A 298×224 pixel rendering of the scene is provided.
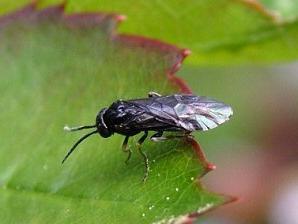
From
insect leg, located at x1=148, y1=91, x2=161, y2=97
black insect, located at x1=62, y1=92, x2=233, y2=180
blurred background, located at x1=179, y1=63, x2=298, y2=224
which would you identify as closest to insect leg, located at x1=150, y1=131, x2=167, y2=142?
black insect, located at x1=62, y1=92, x2=233, y2=180

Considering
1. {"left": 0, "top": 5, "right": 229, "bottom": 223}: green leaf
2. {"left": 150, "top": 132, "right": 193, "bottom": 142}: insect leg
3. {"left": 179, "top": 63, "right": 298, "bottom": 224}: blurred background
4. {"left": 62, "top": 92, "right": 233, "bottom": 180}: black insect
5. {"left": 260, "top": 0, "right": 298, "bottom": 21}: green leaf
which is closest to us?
{"left": 0, "top": 5, "right": 229, "bottom": 223}: green leaf

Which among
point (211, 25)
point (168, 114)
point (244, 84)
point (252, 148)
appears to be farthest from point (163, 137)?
point (244, 84)

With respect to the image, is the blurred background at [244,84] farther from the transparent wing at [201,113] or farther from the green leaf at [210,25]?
the transparent wing at [201,113]

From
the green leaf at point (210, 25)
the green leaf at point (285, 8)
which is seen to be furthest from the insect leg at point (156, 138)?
the green leaf at point (285, 8)

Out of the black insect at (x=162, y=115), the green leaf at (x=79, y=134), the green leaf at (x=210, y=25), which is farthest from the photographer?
the green leaf at (x=210, y=25)

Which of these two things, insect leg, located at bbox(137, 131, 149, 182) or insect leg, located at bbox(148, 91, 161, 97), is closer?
insect leg, located at bbox(137, 131, 149, 182)

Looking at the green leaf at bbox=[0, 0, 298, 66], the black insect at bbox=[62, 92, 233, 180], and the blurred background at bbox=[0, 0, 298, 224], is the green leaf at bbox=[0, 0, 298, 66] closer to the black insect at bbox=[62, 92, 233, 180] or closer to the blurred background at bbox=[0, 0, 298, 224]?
the blurred background at bbox=[0, 0, 298, 224]
